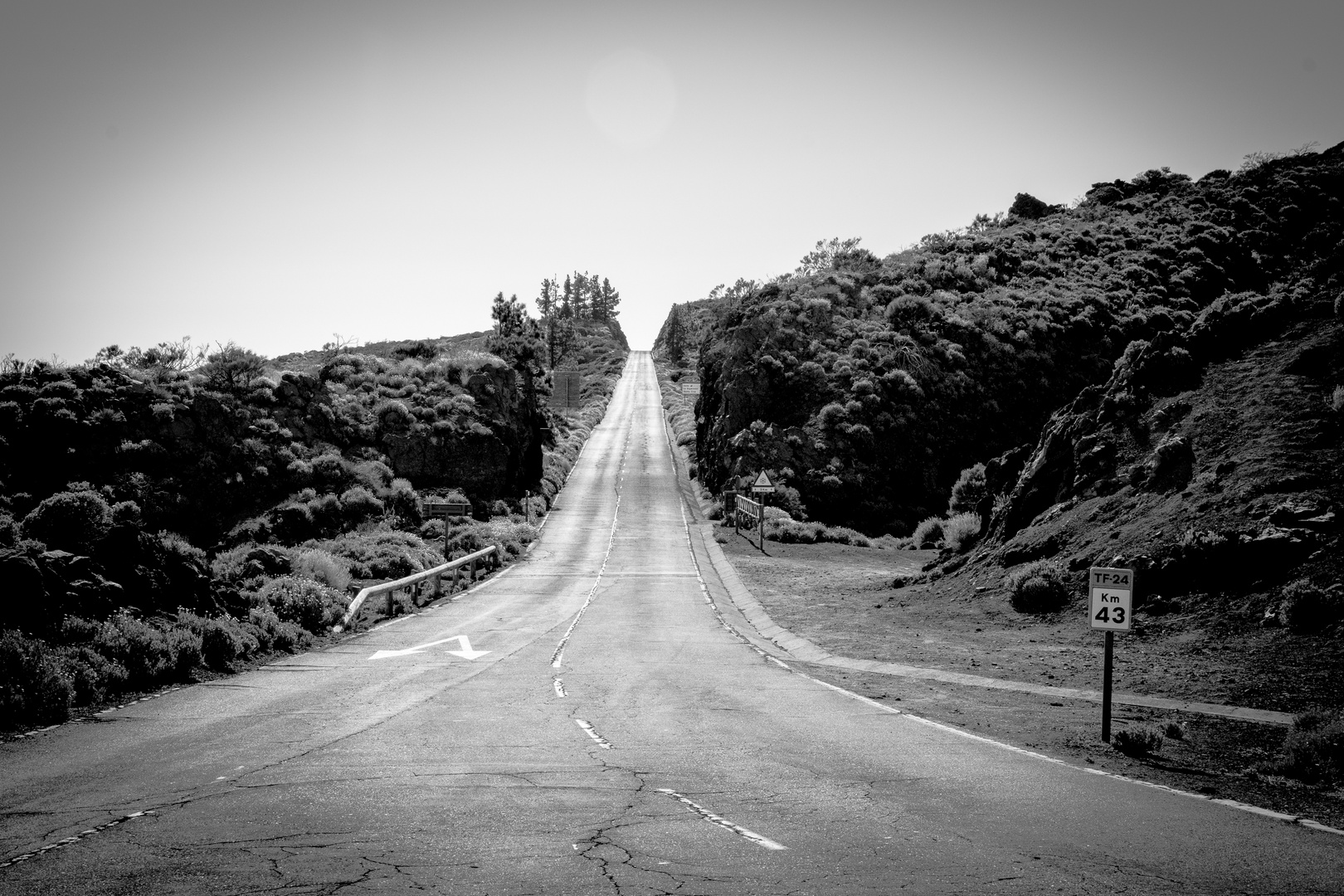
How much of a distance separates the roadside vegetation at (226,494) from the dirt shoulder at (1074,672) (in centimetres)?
1091

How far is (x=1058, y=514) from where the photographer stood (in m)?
24.3

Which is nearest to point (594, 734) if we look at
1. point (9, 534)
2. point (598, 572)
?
point (9, 534)

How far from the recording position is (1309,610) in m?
15.0

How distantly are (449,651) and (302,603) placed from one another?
396 cm

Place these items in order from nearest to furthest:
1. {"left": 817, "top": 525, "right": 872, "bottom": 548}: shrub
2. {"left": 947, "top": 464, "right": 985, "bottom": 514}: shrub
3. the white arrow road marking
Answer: the white arrow road marking
{"left": 947, "top": 464, "right": 985, "bottom": 514}: shrub
{"left": 817, "top": 525, "right": 872, "bottom": 548}: shrub

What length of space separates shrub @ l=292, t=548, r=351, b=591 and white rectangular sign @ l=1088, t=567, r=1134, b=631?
63.8ft

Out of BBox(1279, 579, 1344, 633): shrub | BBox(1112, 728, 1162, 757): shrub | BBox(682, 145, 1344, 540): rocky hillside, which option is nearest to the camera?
BBox(1112, 728, 1162, 757): shrub

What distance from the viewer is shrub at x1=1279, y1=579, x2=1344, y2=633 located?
1480 cm

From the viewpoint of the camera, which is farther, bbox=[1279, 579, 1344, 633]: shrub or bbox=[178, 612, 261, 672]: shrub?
bbox=[1279, 579, 1344, 633]: shrub

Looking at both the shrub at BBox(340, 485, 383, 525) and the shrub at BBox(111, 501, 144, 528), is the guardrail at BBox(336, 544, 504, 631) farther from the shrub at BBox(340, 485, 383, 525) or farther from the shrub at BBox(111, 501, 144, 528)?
the shrub at BBox(340, 485, 383, 525)

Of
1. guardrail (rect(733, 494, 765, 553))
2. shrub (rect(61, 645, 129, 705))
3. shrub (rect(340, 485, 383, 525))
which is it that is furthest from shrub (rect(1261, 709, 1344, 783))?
shrub (rect(340, 485, 383, 525))

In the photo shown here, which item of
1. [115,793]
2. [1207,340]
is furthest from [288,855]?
[1207,340]

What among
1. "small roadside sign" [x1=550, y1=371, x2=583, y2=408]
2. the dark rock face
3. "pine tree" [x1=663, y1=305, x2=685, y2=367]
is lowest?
the dark rock face

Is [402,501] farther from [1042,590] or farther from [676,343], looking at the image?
[676,343]
